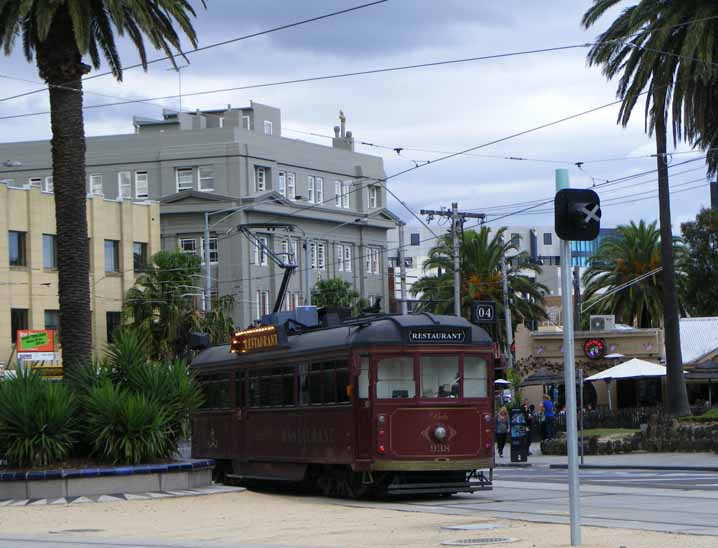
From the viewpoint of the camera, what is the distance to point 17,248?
203ft

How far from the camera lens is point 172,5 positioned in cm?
2791

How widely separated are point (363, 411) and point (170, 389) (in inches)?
167

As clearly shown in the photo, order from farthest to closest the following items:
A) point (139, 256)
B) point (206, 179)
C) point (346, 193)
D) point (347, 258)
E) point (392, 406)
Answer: point (347, 258) → point (346, 193) → point (206, 179) → point (139, 256) → point (392, 406)

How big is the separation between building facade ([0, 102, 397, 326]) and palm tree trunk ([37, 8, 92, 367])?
2038 inches

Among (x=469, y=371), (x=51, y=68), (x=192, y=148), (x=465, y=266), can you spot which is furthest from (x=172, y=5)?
(x=192, y=148)

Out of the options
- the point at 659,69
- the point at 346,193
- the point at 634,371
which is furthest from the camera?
the point at 346,193

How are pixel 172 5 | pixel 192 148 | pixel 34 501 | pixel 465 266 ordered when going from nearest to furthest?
pixel 34 501 → pixel 172 5 → pixel 465 266 → pixel 192 148

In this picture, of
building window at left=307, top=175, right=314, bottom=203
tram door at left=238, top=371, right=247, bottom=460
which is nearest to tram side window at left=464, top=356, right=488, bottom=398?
tram door at left=238, top=371, right=247, bottom=460

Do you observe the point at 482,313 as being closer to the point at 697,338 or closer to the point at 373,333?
the point at 697,338

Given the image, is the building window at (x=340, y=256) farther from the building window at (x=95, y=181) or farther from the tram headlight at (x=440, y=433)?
the tram headlight at (x=440, y=433)

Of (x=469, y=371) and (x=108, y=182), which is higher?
(x=108, y=182)

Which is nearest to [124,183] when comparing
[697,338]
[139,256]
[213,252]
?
[213,252]

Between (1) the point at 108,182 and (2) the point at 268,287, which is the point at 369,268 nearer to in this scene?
(2) the point at 268,287

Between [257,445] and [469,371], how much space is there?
17.5 ft
